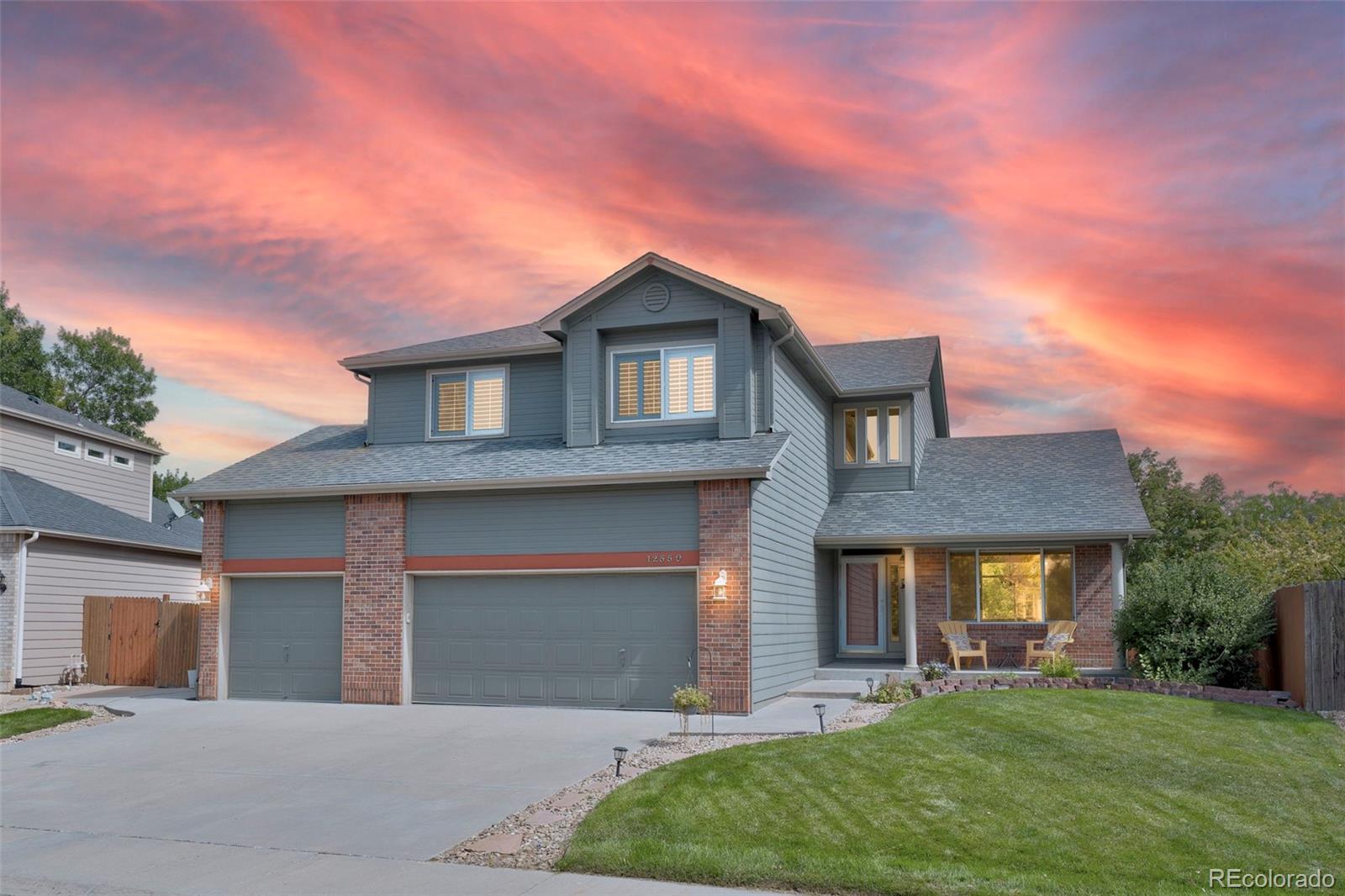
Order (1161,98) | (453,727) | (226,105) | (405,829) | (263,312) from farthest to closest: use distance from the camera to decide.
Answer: (263,312) → (226,105) → (1161,98) → (453,727) → (405,829)

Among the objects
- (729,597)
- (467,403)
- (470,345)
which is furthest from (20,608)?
(729,597)

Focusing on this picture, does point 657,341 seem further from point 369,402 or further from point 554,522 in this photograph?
point 369,402

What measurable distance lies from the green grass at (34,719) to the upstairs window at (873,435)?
15.7 metres

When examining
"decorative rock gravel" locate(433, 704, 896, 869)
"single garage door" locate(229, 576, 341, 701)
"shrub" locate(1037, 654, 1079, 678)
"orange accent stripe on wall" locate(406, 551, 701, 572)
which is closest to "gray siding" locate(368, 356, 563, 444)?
"orange accent stripe on wall" locate(406, 551, 701, 572)

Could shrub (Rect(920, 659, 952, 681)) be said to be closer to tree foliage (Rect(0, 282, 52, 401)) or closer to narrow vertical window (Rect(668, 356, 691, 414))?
narrow vertical window (Rect(668, 356, 691, 414))

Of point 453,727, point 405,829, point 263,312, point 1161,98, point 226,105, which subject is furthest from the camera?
point 263,312

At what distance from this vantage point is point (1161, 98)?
17.0m

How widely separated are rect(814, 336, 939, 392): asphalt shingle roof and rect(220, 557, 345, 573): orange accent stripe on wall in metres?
11.2

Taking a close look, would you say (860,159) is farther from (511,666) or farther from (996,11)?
(511,666)

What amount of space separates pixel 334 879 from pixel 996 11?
47.2ft

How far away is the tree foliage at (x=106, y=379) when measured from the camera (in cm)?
4762

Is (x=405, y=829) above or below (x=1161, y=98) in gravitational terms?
below

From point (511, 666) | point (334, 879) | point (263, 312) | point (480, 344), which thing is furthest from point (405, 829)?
point (263, 312)
